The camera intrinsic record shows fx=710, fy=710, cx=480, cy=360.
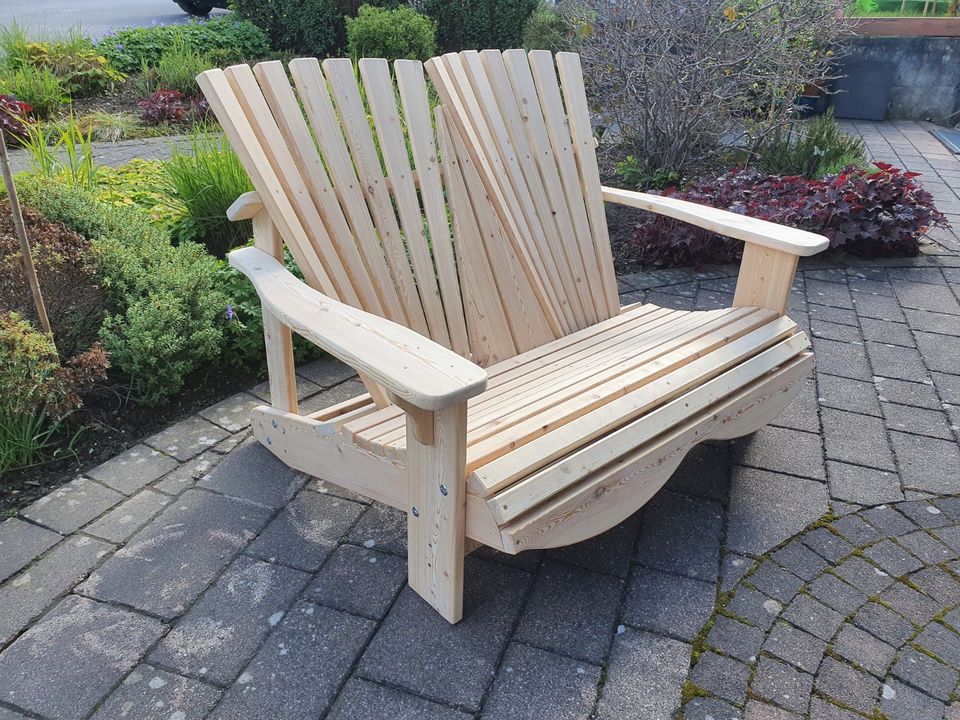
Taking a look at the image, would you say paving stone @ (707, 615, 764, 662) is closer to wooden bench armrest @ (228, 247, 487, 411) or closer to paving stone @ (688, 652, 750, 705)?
paving stone @ (688, 652, 750, 705)

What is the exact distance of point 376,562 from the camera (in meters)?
1.87

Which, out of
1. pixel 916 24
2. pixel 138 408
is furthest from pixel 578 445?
pixel 916 24

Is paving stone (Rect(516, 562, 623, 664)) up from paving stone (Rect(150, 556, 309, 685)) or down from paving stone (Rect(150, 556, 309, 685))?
up

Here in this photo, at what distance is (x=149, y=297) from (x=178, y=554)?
104 cm

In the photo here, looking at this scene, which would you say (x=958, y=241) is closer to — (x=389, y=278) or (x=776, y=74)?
(x=776, y=74)

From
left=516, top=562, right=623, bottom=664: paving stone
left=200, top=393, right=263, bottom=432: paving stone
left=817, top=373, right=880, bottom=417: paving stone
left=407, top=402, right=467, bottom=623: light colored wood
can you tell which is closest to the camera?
left=407, top=402, right=467, bottom=623: light colored wood

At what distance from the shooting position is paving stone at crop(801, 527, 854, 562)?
1916 mm

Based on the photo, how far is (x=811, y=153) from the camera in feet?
16.4

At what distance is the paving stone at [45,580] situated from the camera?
5.54ft

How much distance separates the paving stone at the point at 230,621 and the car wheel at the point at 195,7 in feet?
37.3

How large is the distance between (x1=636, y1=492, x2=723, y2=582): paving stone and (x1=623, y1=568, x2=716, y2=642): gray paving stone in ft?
0.13

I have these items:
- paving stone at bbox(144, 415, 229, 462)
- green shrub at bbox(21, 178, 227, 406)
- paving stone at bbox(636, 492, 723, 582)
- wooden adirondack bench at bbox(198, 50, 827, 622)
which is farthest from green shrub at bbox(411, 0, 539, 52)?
paving stone at bbox(636, 492, 723, 582)

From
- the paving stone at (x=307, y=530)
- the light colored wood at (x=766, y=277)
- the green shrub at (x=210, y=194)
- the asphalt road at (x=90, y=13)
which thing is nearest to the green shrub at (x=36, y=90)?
the green shrub at (x=210, y=194)

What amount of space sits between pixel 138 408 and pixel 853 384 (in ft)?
8.75
